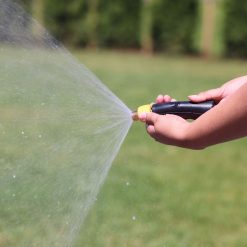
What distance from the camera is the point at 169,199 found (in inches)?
171

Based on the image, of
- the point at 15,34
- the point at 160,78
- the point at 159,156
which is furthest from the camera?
the point at 160,78

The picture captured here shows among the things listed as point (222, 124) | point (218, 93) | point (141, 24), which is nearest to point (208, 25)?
point (141, 24)

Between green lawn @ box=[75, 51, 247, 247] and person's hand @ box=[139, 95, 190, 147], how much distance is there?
140 cm

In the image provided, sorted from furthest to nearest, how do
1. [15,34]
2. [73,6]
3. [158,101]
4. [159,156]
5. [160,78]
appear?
[73,6]
[160,78]
[159,156]
[15,34]
[158,101]

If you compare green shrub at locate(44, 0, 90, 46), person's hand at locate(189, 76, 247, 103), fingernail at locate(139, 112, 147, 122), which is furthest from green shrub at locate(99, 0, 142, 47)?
fingernail at locate(139, 112, 147, 122)

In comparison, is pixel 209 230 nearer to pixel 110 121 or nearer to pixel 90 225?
pixel 90 225

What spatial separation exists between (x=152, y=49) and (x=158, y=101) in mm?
15632

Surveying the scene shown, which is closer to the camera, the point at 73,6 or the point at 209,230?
the point at 209,230

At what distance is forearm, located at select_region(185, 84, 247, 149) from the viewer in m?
1.83

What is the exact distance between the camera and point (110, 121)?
2668 mm

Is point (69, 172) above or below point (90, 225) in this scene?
above

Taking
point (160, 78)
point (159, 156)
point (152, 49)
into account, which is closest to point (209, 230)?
point (159, 156)

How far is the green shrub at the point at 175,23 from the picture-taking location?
1656cm

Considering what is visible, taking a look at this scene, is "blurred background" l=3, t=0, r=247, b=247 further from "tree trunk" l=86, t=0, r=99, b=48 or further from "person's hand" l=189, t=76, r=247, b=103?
"person's hand" l=189, t=76, r=247, b=103
